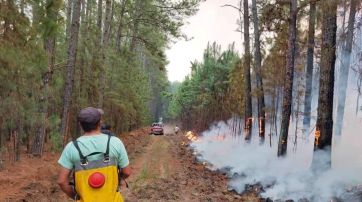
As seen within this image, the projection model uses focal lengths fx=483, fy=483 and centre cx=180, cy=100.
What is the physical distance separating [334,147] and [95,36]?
16907mm

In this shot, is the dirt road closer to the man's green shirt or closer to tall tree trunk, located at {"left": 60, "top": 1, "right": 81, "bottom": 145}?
tall tree trunk, located at {"left": 60, "top": 1, "right": 81, "bottom": 145}

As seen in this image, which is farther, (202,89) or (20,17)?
(202,89)

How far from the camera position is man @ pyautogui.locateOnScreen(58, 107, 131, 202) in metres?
4.46

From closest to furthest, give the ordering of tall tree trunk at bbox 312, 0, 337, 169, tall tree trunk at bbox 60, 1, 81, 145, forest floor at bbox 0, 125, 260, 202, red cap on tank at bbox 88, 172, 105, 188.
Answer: red cap on tank at bbox 88, 172, 105, 188
forest floor at bbox 0, 125, 260, 202
tall tree trunk at bbox 312, 0, 337, 169
tall tree trunk at bbox 60, 1, 81, 145

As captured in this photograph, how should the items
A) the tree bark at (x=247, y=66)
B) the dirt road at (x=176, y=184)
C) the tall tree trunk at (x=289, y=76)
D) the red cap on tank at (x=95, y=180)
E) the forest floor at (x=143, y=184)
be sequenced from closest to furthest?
the red cap on tank at (x=95, y=180)
the forest floor at (x=143, y=184)
the dirt road at (x=176, y=184)
the tall tree trunk at (x=289, y=76)
the tree bark at (x=247, y=66)

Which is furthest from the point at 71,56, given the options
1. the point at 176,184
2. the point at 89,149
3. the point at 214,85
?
the point at 214,85

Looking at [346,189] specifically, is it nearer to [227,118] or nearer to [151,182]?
[151,182]

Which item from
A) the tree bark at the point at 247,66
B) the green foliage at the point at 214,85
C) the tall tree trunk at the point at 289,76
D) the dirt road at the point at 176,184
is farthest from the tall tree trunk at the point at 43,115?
the green foliage at the point at 214,85

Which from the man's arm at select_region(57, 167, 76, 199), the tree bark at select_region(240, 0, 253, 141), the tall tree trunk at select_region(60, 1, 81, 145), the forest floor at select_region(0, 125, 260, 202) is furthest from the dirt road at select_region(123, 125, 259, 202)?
the man's arm at select_region(57, 167, 76, 199)

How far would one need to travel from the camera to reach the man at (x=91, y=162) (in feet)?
14.6

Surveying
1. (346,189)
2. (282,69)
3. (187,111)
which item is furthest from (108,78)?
(187,111)

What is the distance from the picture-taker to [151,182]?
1570cm

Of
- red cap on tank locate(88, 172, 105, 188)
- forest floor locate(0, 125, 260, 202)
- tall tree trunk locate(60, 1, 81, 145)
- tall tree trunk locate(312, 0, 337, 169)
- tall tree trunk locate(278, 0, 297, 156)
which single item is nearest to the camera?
red cap on tank locate(88, 172, 105, 188)

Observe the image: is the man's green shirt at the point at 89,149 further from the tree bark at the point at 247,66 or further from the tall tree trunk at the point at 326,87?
the tree bark at the point at 247,66
